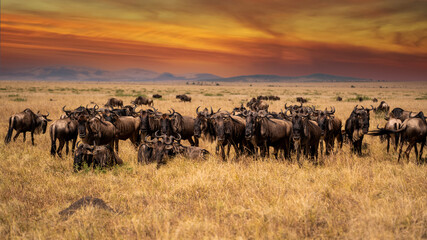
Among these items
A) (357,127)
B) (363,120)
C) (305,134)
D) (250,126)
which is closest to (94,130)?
(250,126)

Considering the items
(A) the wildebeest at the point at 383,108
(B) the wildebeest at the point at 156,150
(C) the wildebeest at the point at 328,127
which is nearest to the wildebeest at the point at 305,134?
(C) the wildebeest at the point at 328,127

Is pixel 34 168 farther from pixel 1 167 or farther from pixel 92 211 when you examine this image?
pixel 92 211

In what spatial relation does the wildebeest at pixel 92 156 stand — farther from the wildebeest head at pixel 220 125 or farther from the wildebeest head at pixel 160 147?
the wildebeest head at pixel 220 125

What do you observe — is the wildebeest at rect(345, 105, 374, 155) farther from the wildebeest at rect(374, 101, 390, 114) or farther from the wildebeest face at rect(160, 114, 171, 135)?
the wildebeest at rect(374, 101, 390, 114)

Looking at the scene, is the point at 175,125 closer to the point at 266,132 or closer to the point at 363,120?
the point at 266,132

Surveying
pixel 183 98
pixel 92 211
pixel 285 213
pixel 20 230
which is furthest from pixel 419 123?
pixel 183 98

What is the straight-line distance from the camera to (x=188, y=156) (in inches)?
379

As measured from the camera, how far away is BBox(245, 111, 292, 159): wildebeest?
30.2ft

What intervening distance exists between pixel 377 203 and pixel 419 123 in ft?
16.7

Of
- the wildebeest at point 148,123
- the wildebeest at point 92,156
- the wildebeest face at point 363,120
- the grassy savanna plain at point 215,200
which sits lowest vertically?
the grassy savanna plain at point 215,200

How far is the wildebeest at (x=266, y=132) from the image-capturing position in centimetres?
921

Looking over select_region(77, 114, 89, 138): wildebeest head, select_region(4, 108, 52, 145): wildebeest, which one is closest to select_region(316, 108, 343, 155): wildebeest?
select_region(77, 114, 89, 138): wildebeest head

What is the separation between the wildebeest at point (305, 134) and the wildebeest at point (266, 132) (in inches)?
25.1

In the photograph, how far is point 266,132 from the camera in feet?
31.2
